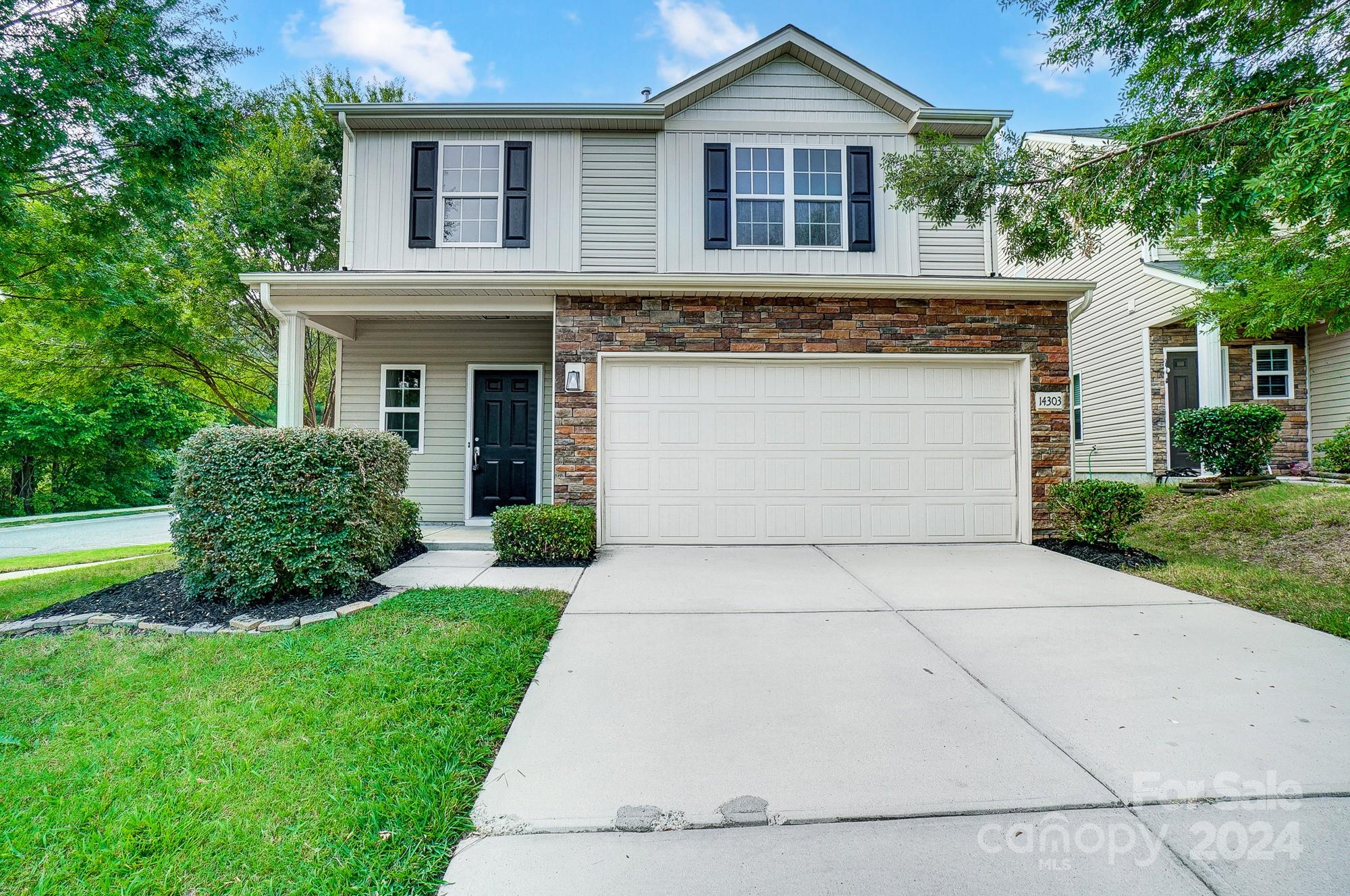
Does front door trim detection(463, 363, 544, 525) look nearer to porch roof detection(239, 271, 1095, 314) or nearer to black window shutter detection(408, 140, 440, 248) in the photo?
porch roof detection(239, 271, 1095, 314)

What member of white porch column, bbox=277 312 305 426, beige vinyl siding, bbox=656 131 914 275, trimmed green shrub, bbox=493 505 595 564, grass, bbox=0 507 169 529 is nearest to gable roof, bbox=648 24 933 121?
beige vinyl siding, bbox=656 131 914 275

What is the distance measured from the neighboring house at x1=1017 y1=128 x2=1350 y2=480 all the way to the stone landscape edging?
10.6 meters

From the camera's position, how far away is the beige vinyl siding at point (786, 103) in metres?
7.61

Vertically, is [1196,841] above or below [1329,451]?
below

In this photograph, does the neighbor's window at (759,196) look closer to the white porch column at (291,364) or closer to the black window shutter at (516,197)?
the black window shutter at (516,197)

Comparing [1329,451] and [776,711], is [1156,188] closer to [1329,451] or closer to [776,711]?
[776,711]

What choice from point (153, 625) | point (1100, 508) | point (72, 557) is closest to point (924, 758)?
point (153, 625)

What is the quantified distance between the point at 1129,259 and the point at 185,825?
14145 mm

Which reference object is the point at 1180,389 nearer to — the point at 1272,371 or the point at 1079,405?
the point at 1272,371

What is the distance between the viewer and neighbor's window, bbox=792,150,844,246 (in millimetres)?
7434

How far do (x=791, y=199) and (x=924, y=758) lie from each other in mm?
6931

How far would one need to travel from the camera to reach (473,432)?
7.81 meters

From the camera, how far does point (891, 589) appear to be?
4.49 m

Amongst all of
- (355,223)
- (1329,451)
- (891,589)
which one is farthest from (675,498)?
(1329,451)
